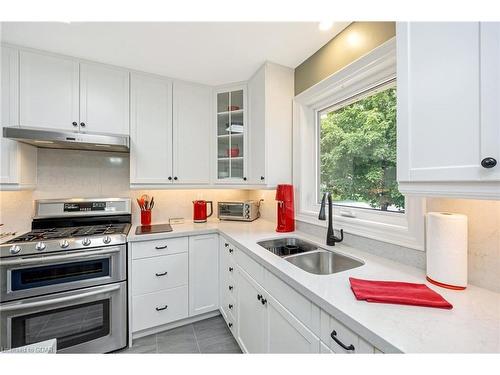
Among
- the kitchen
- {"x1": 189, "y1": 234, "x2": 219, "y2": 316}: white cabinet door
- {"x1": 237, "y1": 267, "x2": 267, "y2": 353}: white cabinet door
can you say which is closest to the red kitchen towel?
the kitchen

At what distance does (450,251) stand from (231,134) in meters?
1.93

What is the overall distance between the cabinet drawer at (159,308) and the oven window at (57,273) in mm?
378

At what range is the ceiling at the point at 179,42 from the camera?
1.41m

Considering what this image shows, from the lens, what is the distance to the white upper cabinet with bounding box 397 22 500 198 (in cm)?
63

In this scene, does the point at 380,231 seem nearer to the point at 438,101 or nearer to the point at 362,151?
the point at 362,151

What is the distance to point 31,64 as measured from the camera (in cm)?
163

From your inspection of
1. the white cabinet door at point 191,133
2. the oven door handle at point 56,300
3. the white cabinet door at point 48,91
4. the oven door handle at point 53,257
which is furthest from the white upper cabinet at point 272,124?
the white cabinet door at point 48,91

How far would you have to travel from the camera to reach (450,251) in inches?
34.7

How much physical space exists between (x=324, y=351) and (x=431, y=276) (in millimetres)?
585

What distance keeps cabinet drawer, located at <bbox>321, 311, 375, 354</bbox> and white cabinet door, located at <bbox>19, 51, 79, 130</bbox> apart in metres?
2.25

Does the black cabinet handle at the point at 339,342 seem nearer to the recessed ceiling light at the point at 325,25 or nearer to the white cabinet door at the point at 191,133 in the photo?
the recessed ceiling light at the point at 325,25

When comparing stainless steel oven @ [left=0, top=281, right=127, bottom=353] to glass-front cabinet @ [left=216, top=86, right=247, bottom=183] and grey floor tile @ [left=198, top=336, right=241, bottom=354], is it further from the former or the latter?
glass-front cabinet @ [left=216, top=86, right=247, bottom=183]
